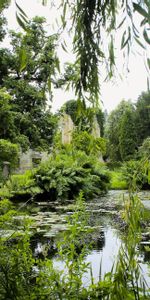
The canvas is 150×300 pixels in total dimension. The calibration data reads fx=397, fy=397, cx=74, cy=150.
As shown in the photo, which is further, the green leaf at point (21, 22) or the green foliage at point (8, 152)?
the green foliage at point (8, 152)

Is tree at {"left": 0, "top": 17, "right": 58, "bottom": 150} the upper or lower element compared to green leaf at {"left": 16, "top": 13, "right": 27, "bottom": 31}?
upper

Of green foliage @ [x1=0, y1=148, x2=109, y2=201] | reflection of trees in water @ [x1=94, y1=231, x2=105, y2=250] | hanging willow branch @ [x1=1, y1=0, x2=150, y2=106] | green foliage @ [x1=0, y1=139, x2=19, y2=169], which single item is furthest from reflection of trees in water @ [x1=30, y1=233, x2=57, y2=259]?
green foliage @ [x1=0, y1=139, x2=19, y2=169]

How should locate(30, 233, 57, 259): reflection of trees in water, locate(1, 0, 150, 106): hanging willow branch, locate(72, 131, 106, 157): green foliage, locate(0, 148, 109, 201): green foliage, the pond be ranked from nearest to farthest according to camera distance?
locate(1, 0, 150, 106): hanging willow branch → locate(72, 131, 106, 157): green foliage → the pond → locate(30, 233, 57, 259): reflection of trees in water → locate(0, 148, 109, 201): green foliage

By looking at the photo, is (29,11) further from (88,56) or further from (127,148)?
(127,148)

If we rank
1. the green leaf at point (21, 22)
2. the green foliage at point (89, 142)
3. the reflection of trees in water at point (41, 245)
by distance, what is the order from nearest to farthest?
1. the green leaf at point (21, 22)
2. the green foliage at point (89, 142)
3. the reflection of trees in water at point (41, 245)

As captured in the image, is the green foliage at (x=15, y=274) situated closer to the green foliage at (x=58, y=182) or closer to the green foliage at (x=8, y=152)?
the green foliage at (x=58, y=182)

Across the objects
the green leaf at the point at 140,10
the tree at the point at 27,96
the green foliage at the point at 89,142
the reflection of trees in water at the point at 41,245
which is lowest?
the reflection of trees in water at the point at 41,245

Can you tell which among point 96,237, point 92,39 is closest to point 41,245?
point 96,237

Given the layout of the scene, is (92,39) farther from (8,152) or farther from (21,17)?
Result: (8,152)

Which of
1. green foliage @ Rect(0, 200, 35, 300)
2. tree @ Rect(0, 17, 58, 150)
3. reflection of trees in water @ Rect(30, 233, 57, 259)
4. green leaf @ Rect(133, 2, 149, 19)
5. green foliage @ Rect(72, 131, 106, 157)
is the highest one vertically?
tree @ Rect(0, 17, 58, 150)

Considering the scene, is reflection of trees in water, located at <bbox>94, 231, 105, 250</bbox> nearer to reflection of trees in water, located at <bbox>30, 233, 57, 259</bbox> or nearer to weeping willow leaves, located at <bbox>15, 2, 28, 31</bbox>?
reflection of trees in water, located at <bbox>30, 233, 57, 259</bbox>

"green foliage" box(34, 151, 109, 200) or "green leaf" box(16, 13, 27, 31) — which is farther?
"green foliage" box(34, 151, 109, 200)

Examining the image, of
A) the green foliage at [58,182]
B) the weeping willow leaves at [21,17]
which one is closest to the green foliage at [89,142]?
the weeping willow leaves at [21,17]

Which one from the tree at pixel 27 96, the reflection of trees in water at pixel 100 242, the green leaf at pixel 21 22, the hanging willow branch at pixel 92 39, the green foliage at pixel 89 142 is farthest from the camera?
the tree at pixel 27 96
